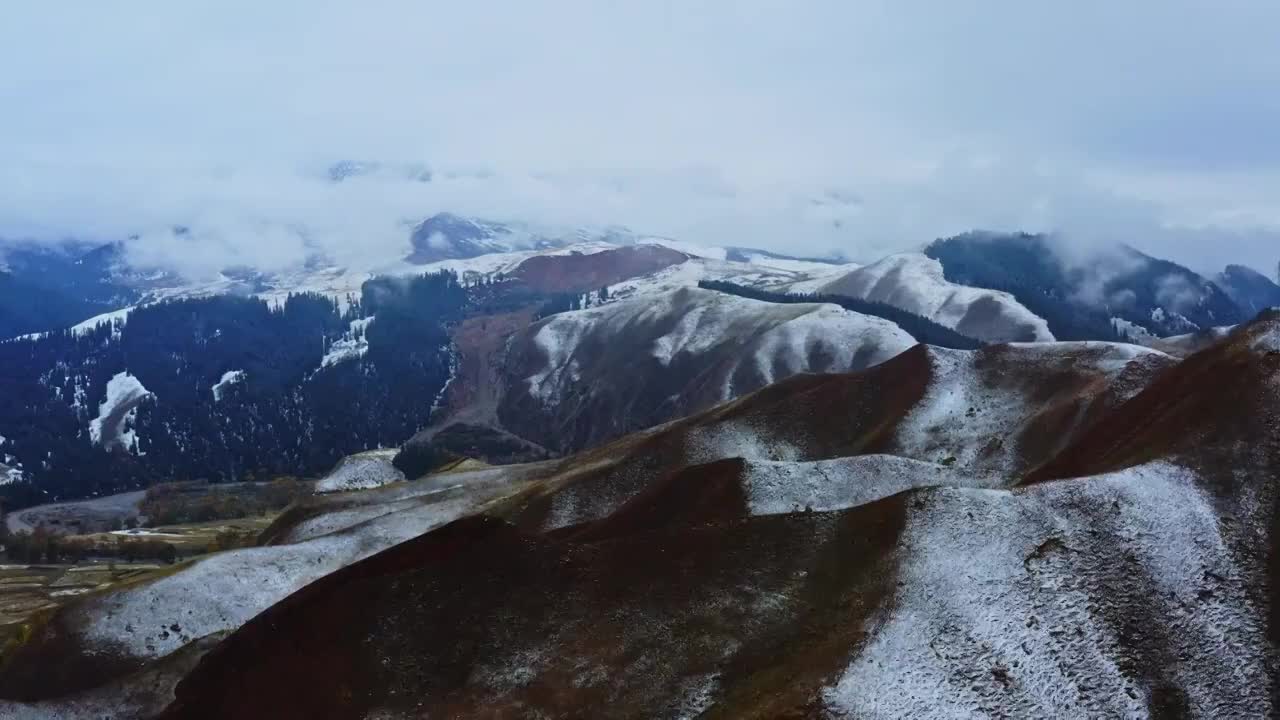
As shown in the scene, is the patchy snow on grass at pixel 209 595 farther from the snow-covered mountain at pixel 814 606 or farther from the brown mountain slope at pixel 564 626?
the brown mountain slope at pixel 564 626

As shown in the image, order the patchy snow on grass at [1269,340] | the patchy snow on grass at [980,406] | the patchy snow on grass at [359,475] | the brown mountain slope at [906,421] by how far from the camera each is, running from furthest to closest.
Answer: the patchy snow on grass at [359,475], the patchy snow on grass at [980,406], the brown mountain slope at [906,421], the patchy snow on grass at [1269,340]

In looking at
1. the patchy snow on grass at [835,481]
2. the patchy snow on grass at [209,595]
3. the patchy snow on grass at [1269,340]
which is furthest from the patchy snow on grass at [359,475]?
the patchy snow on grass at [1269,340]

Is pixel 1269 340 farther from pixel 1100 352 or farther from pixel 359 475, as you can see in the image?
pixel 359 475

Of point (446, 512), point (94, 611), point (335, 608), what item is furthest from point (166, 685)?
point (446, 512)

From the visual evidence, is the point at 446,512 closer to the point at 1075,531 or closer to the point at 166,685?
the point at 166,685

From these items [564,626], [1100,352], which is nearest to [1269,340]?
[1100,352]

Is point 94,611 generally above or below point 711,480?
below
